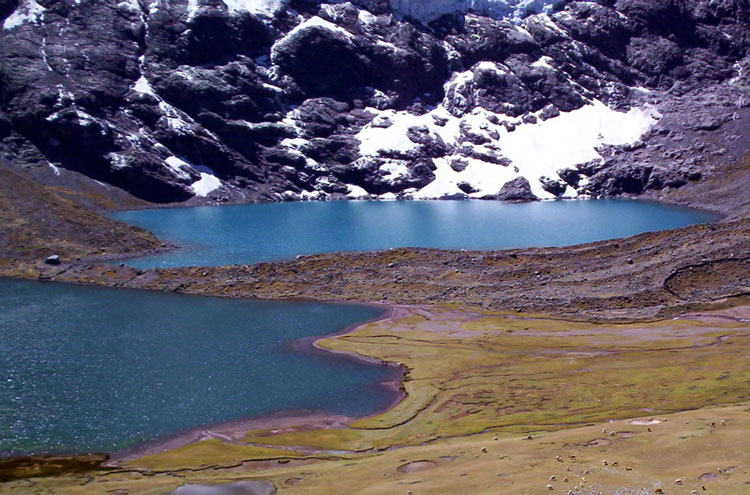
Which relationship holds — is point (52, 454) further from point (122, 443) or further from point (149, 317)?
point (149, 317)

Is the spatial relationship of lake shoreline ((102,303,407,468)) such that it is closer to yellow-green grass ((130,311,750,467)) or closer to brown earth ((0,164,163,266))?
yellow-green grass ((130,311,750,467))

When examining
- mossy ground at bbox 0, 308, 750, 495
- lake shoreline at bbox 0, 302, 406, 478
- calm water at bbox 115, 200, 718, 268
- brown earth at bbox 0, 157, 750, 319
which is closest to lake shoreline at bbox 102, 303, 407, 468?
lake shoreline at bbox 0, 302, 406, 478

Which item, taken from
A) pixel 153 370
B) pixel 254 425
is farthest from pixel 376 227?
pixel 254 425

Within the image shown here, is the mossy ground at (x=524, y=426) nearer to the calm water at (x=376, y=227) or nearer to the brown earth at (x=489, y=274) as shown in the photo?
the brown earth at (x=489, y=274)

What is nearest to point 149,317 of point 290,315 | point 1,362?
point 290,315

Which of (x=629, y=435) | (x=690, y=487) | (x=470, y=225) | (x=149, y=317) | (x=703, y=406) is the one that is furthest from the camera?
(x=470, y=225)

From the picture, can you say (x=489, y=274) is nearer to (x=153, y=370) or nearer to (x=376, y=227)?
(x=153, y=370)

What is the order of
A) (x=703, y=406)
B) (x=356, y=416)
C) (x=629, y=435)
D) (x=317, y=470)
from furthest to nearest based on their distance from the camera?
(x=356, y=416) → (x=703, y=406) → (x=317, y=470) → (x=629, y=435)
